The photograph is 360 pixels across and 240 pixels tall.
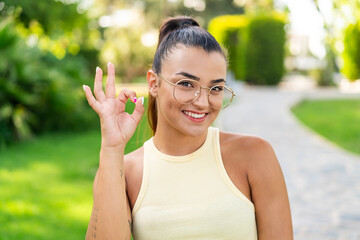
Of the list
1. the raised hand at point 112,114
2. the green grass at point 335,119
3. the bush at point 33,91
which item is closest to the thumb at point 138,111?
the raised hand at point 112,114

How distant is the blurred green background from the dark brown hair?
193mm

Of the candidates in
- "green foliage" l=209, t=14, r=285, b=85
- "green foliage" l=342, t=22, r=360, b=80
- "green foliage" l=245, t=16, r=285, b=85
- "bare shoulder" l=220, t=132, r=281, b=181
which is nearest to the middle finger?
"bare shoulder" l=220, t=132, r=281, b=181

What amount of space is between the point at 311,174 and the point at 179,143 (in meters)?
5.53

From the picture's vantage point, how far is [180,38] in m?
1.92

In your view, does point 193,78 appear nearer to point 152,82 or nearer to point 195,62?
point 195,62

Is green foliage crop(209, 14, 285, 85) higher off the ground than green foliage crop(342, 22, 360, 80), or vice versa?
green foliage crop(209, 14, 285, 85)

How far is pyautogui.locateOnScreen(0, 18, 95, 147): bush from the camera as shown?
896cm

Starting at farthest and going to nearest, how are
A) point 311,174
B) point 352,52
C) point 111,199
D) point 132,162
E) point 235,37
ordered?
point 235,37, point 352,52, point 311,174, point 132,162, point 111,199

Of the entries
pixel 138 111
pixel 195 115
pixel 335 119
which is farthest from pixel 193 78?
pixel 335 119

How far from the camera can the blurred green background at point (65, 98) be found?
16.1ft

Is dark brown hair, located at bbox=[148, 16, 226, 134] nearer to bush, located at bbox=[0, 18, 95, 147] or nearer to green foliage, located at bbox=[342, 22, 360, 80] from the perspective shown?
bush, located at bbox=[0, 18, 95, 147]

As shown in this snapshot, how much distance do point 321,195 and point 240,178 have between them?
4469 mm

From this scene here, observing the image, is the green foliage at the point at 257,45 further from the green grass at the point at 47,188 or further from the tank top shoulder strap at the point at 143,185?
the tank top shoulder strap at the point at 143,185

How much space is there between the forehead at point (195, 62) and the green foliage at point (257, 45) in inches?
805
